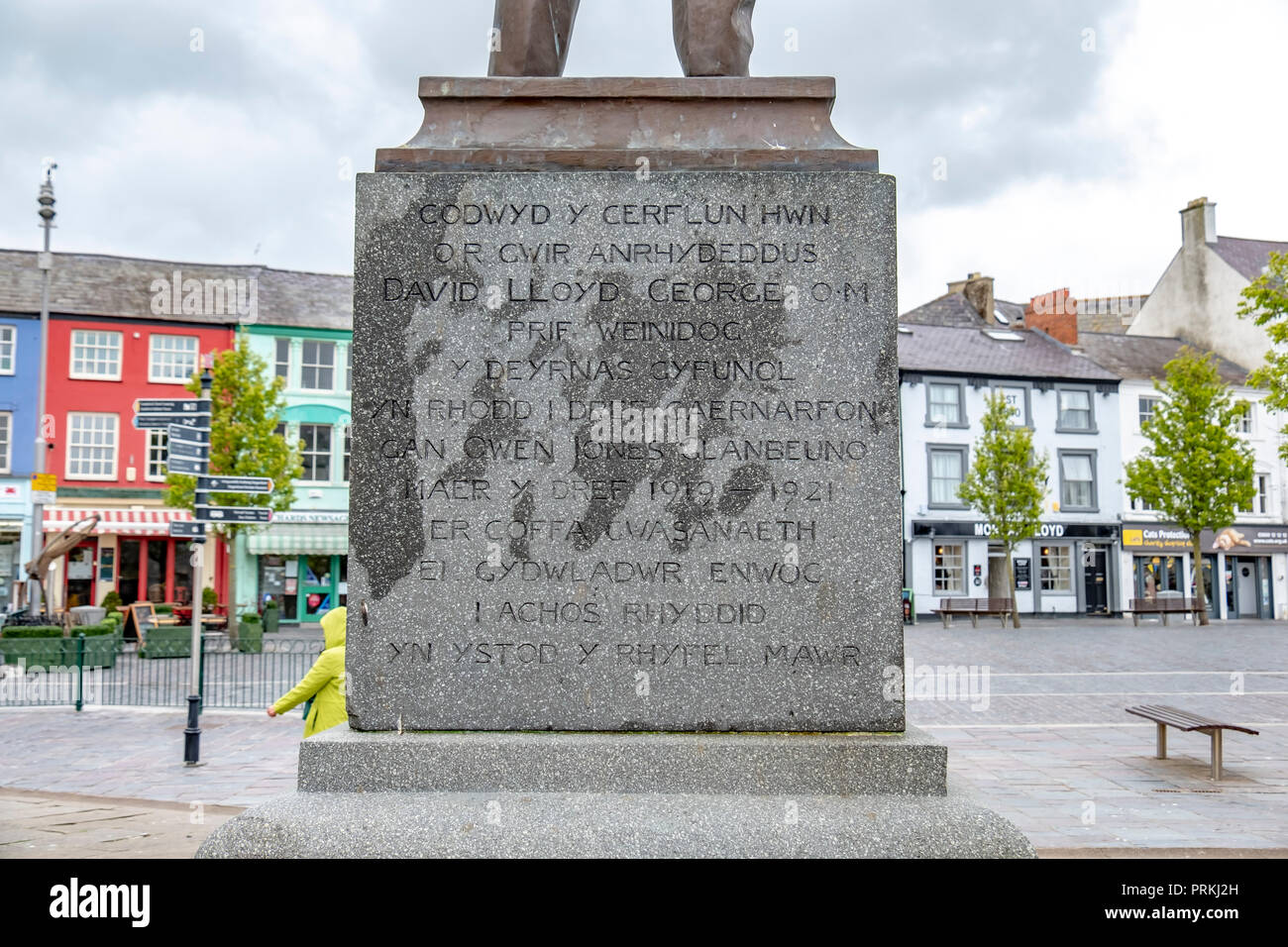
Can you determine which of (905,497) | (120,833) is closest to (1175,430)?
(905,497)

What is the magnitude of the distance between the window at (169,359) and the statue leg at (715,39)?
3694 centimetres

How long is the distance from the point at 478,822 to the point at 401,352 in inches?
65.0

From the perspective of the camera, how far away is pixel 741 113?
159 inches

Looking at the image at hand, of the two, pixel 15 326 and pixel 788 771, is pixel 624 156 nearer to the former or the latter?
pixel 788 771

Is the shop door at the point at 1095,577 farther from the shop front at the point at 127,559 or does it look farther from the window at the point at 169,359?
the window at the point at 169,359

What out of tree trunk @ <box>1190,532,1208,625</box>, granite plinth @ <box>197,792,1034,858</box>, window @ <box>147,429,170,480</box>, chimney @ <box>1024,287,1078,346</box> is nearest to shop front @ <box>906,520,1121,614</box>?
tree trunk @ <box>1190,532,1208,625</box>

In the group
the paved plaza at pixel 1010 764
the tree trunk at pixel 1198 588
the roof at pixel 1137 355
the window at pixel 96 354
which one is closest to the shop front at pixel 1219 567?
the roof at pixel 1137 355

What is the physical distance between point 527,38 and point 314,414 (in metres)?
36.3

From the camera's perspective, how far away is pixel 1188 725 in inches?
386

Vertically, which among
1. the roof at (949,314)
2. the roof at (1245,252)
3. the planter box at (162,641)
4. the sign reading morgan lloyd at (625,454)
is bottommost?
the planter box at (162,641)

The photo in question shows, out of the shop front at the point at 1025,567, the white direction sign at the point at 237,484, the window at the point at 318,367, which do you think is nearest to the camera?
the white direction sign at the point at 237,484

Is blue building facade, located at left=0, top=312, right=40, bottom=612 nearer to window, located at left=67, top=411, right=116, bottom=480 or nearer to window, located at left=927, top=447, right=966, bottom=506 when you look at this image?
window, located at left=67, top=411, right=116, bottom=480

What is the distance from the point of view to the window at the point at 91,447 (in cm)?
3675
